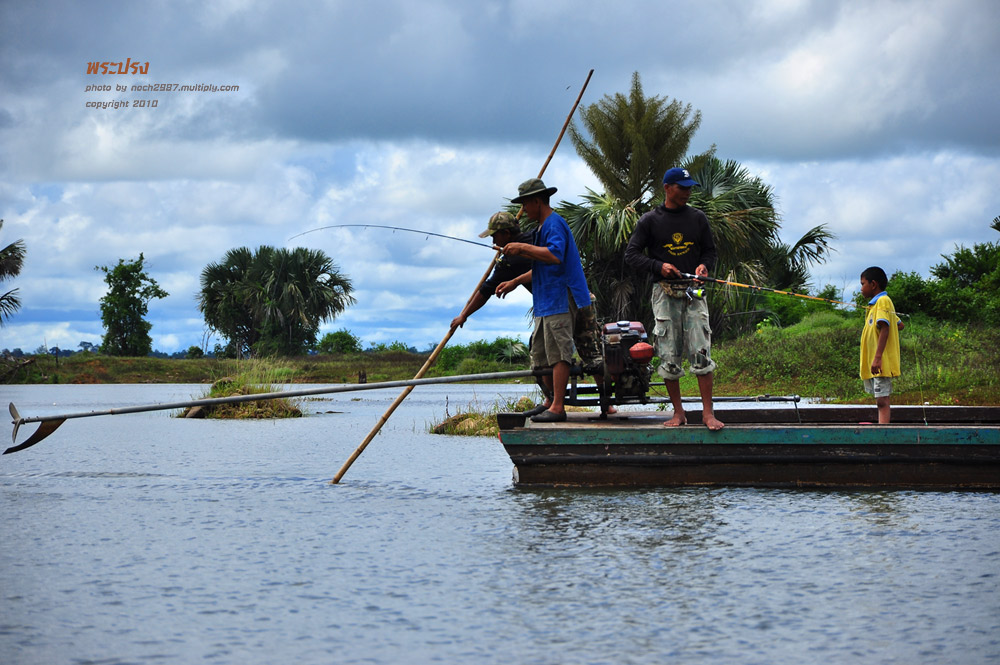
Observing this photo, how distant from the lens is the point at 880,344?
324 inches

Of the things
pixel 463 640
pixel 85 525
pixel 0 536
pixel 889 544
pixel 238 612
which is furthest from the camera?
pixel 85 525

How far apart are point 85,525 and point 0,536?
551 mm

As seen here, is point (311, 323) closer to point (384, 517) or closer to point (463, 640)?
point (384, 517)

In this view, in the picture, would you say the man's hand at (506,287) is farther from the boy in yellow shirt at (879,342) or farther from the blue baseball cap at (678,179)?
the boy in yellow shirt at (879,342)

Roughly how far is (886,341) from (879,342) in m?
0.10

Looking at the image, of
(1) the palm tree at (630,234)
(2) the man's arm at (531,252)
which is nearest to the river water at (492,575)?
(2) the man's arm at (531,252)

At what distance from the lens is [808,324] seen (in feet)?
85.7

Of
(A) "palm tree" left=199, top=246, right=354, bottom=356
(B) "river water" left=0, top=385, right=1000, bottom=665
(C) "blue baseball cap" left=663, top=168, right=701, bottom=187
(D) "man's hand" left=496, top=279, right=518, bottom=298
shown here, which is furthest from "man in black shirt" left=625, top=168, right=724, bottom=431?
(A) "palm tree" left=199, top=246, right=354, bottom=356

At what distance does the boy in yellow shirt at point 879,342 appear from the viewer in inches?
325

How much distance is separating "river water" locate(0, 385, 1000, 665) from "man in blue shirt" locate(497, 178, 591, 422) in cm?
103

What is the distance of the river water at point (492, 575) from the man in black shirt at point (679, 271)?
0.95 m

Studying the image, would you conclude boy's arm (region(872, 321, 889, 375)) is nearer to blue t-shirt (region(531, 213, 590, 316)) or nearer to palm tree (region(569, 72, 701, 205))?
blue t-shirt (region(531, 213, 590, 316))

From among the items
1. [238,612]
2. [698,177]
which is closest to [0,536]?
[238,612]

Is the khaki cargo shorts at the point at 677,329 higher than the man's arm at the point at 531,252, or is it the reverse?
the man's arm at the point at 531,252
